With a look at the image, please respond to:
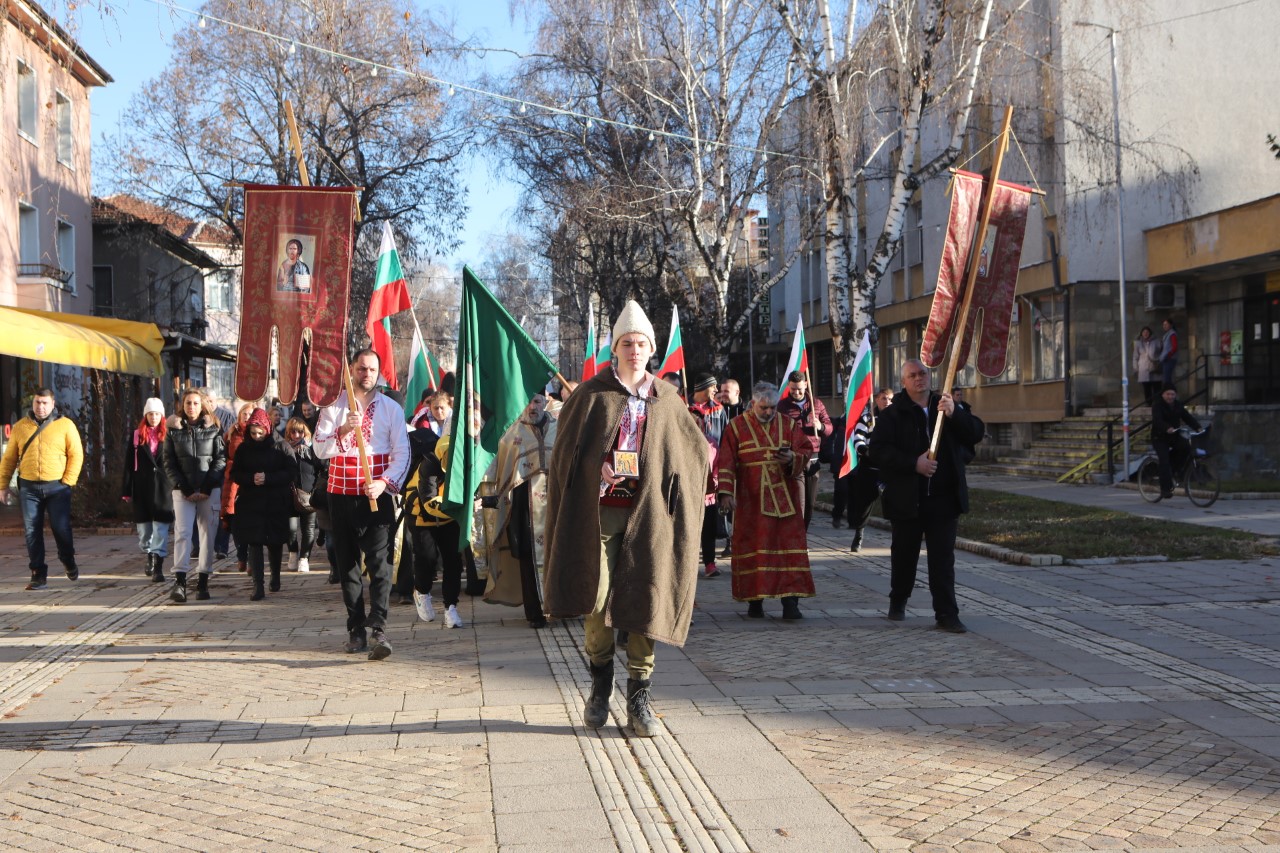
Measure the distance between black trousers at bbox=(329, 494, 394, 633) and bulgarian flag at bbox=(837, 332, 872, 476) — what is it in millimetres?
7500

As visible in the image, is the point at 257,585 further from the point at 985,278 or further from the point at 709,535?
the point at 985,278

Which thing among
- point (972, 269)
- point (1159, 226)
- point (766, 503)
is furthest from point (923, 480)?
point (1159, 226)

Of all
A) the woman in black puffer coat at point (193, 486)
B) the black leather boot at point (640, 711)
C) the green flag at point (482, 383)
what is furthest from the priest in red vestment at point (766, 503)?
the woman in black puffer coat at point (193, 486)

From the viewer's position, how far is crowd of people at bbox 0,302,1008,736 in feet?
20.1

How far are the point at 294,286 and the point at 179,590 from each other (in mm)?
4410

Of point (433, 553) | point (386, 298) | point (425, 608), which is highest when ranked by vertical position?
point (386, 298)

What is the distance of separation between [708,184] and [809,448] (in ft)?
69.3

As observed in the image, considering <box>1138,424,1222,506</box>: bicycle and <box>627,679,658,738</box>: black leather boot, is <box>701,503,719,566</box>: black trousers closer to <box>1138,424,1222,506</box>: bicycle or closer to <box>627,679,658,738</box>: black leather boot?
<box>627,679,658,738</box>: black leather boot

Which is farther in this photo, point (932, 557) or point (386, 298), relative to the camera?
point (386, 298)

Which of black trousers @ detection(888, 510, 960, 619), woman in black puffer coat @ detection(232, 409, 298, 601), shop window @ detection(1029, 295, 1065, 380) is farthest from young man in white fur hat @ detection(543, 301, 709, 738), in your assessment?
shop window @ detection(1029, 295, 1065, 380)

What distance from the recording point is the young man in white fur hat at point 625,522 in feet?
19.9

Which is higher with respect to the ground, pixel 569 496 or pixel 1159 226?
pixel 1159 226

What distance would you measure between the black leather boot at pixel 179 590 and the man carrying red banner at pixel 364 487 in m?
3.51

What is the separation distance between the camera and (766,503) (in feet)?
31.3
